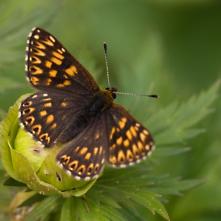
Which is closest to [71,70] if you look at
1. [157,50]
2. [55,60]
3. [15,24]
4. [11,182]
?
[55,60]

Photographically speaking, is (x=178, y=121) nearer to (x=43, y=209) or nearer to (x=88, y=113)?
(x=88, y=113)

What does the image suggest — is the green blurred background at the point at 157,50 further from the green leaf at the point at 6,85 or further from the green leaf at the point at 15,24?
the green leaf at the point at 6,85

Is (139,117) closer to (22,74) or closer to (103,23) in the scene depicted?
(22,74)

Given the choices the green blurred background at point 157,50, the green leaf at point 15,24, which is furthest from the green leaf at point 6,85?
the green blurred background at point 157,50

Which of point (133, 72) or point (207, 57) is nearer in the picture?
point (133, 72)

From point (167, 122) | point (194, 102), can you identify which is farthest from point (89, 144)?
point (194, 102)

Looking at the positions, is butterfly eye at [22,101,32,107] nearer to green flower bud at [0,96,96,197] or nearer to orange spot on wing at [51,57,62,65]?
green flower bud at [0,96,96,197]
